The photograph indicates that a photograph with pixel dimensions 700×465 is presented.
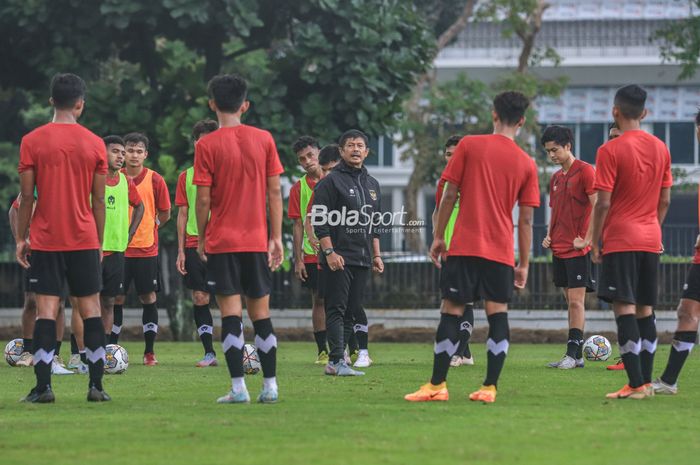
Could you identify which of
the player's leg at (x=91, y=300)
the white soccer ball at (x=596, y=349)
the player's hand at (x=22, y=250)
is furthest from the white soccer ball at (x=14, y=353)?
the white soccer ball at (x=596, y=349)

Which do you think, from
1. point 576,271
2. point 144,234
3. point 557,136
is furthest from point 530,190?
point 144,234

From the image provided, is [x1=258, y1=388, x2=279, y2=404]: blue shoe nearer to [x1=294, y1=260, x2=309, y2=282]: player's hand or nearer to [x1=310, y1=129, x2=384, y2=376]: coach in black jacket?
[x1=310, y1=129, x2=384, y2=376]: coach in black jacket

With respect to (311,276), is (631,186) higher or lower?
higher

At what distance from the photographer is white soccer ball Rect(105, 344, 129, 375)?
44.4 ft

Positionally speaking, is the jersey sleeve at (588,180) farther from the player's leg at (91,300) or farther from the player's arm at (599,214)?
the player's leg at (91,300)

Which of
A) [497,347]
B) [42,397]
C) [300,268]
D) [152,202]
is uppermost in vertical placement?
[152,202]

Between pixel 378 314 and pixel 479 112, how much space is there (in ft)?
58.3

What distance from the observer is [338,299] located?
12961 millimetres

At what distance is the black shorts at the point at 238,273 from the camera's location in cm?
979

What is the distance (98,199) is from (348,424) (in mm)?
2841

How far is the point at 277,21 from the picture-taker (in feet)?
78.8

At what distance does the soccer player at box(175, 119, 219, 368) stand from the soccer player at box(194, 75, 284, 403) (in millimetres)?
5092

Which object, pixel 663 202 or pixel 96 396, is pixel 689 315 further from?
pixel 96 396

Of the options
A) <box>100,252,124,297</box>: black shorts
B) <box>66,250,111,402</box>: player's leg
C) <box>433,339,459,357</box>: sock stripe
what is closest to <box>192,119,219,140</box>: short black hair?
<box>100,252,124,297</box>: black shorts
